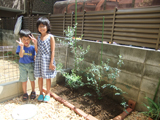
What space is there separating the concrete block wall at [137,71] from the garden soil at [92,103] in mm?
300

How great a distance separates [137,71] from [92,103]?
3.93 feet

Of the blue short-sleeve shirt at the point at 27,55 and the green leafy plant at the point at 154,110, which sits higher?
the blue short-sleeve shirt at the point at 27,55

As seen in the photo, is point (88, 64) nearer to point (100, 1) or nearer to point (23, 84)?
point (23, 84)

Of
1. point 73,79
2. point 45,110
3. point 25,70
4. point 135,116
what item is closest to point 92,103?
point 73,79

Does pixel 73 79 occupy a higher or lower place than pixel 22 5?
lower

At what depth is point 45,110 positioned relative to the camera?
93.7 inches

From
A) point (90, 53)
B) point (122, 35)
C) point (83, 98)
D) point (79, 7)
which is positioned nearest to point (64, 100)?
point (83, 98)

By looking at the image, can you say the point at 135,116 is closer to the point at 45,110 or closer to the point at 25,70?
the point at 45,110

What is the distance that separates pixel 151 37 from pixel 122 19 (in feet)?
2.50

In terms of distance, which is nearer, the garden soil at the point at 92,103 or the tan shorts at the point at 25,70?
the garden soil at the point at 92,103

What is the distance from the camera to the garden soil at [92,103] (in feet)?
7.68

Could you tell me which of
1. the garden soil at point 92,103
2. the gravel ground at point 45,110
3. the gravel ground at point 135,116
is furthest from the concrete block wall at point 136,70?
the gravel ground at point 45,110

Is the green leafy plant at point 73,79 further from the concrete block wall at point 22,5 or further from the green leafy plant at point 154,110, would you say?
the concrete block wall at point 22,5

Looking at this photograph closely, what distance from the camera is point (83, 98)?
9.22 ft
